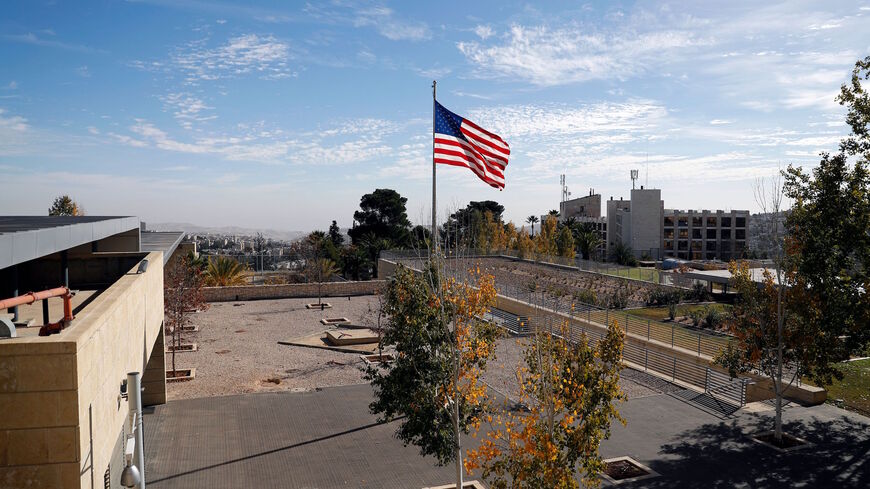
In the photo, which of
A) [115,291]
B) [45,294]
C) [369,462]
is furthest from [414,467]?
[45,294]

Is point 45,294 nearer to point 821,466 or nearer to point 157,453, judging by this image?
point 157,453

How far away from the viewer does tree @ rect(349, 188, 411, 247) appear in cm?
7888

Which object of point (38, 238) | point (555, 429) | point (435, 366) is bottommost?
point (555, 429)

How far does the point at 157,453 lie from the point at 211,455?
142 cm

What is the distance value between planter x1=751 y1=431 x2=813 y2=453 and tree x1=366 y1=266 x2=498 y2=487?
29.0 ft

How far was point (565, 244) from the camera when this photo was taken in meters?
62.9

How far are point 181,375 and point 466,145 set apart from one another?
53.6 feet

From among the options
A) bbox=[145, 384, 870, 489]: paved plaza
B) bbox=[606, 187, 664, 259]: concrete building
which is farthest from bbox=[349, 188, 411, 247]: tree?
bbox=[145, 384, 870, 489]: paved plaza

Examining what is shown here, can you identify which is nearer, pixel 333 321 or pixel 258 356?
pixel 258 356

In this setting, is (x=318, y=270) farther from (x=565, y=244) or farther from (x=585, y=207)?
(x=585, y=207)

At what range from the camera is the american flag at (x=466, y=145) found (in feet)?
43.5

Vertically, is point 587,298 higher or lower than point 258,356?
higher

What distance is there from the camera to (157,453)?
616 inches

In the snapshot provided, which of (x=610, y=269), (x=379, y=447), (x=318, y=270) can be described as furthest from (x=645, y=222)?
(x=379, y=447)
